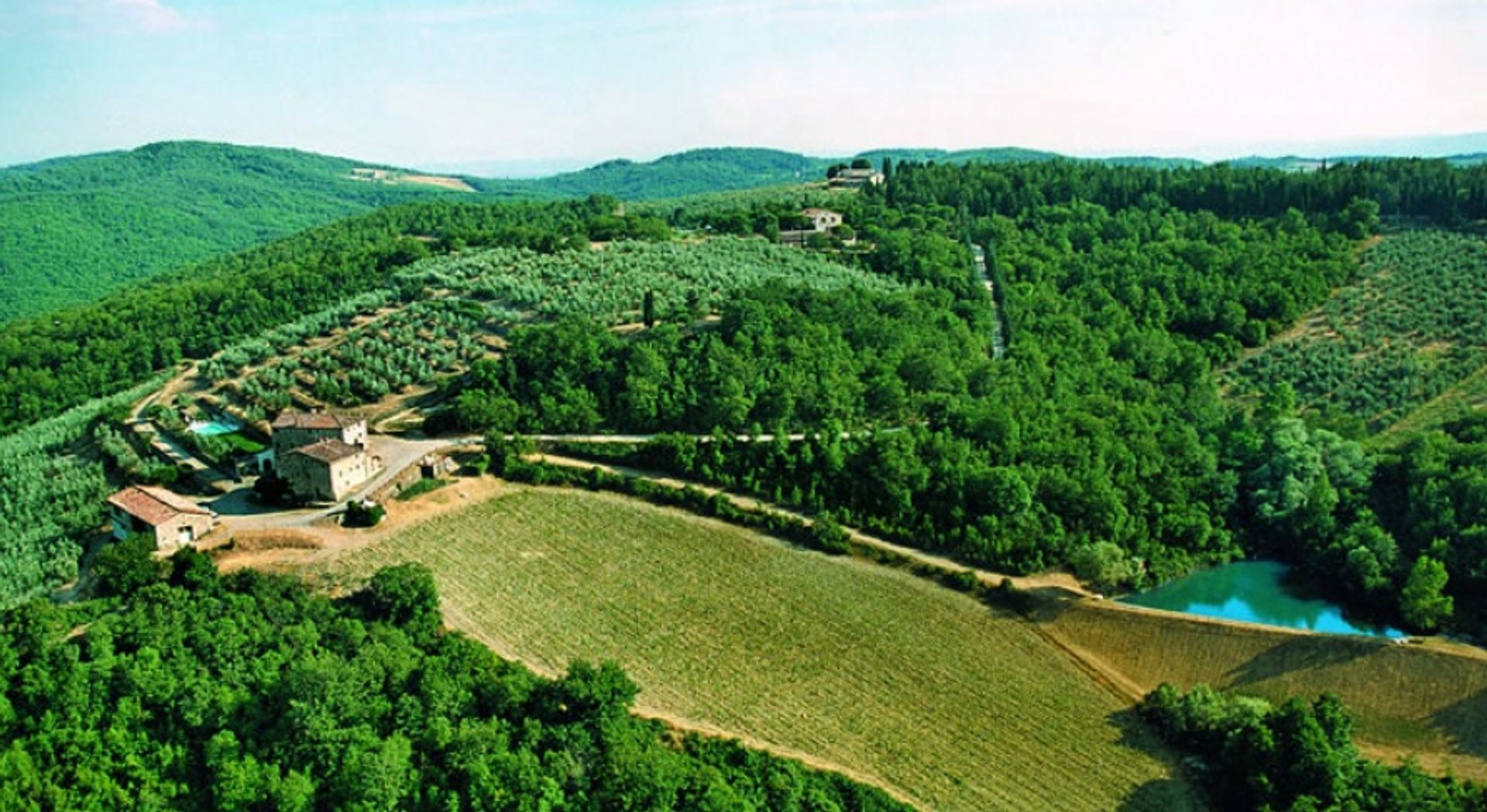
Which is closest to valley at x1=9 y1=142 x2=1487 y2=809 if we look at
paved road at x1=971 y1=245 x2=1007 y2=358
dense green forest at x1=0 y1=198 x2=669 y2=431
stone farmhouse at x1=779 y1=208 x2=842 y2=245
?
dense green forest at x1=0 y1=198 x2=669 y2=431

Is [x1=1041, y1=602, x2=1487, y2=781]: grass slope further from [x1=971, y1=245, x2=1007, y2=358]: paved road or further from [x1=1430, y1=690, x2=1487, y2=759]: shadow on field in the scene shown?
[x1=971, y1=245, x2=1007, y2=358]: paved road

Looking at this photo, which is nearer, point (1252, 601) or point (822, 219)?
point (1252, 601)

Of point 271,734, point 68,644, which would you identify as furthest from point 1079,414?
point 68,644

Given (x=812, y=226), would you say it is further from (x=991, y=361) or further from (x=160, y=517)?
(x=160, y=517)

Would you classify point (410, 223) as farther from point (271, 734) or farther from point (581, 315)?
point (271, 734)

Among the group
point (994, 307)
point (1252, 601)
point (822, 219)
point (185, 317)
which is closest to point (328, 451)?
point (185, 317)
